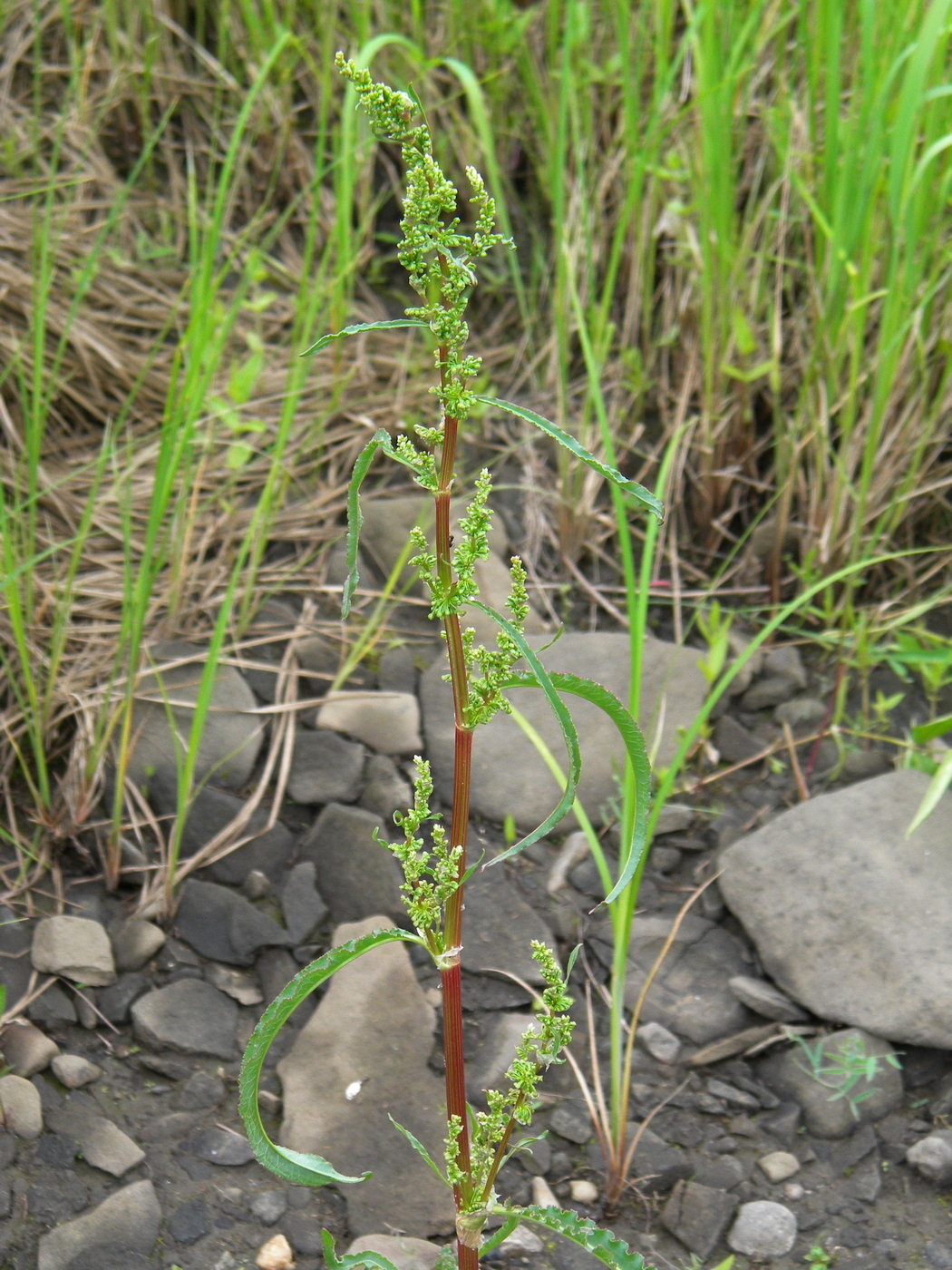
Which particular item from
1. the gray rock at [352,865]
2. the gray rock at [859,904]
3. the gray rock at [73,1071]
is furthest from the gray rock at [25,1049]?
the gray rock at [859,904]

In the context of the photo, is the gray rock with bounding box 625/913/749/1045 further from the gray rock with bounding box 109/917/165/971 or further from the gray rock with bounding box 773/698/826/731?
the gray rock with bounding box 109/917/165/971

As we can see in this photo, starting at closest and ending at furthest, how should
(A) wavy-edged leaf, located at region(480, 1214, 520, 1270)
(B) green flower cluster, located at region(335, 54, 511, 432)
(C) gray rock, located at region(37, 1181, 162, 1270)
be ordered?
(B) green flower cluster, located at region(335, 54, 511, 432), (A) wavy-edged leaf, located at region(480, 1214, 520, 1270), (C) gray rock, located at region(37, 1181, 162, 1270)

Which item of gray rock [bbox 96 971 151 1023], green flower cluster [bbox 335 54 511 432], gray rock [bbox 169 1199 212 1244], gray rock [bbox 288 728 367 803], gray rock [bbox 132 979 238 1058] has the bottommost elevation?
gray rock [bbox 169 1199 212 1244]

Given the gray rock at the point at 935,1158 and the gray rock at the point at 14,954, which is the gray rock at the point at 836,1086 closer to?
the gray rock at the point at 935,1158

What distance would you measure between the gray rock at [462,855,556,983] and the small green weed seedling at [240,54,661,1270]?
0.57m

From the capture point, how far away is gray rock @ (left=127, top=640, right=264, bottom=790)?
188 cm

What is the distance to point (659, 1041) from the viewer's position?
1668 mm

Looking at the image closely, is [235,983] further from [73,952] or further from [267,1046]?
[267,1046]

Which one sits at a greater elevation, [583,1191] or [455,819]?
[455,819]

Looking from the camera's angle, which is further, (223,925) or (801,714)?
(801,714)

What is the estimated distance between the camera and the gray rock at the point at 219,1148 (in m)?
1.48

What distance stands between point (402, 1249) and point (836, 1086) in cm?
64

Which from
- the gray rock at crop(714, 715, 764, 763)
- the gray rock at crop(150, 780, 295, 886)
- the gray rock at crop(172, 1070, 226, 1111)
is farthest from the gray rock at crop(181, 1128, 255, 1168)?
the gray rock at crop(714, 715, 764, 763)


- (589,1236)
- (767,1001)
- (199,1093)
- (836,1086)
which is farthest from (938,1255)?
(199,1093)
